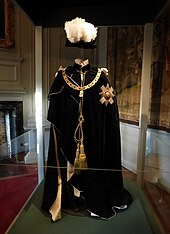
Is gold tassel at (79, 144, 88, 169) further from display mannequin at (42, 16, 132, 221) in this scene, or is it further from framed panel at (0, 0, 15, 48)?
framed panel at (0, 0, 15, 48)

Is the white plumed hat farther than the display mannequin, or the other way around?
the display mannequin

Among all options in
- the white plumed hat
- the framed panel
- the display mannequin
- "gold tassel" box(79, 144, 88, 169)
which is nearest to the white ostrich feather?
the white plumed hat

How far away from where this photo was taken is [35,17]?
5.93 ft

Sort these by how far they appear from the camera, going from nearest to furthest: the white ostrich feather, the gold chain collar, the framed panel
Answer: the white ostrich feather, the gold chain collar, the framed panel

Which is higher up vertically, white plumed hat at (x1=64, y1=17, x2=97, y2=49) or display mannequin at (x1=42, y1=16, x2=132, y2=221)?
white plumed hat at (x1=64, y1=17, x2=97, y2=49)

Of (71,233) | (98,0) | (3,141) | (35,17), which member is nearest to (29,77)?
(3,141)

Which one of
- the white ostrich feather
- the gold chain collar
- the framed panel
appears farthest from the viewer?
the framed panel

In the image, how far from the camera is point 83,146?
4.30 ft

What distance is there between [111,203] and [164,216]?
430 millimetres

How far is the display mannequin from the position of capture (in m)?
1.30

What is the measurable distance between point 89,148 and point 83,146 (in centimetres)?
4

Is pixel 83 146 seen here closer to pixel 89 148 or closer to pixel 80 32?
pixel 89 148

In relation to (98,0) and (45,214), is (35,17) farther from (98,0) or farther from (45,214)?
(45,214)

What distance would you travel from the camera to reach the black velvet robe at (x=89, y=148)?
1.30 meters
